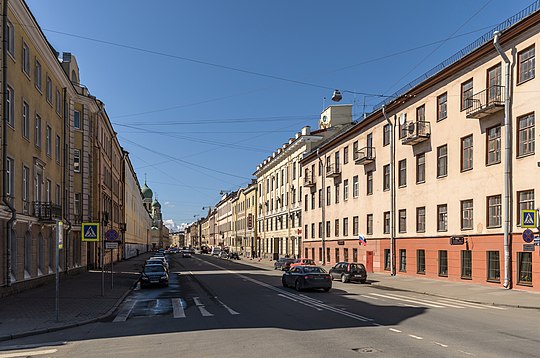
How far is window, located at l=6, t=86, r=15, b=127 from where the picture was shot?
75.8ft

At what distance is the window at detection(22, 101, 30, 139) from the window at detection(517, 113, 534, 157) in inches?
933

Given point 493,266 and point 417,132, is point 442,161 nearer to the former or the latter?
point 417,132

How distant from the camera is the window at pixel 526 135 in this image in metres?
25.2

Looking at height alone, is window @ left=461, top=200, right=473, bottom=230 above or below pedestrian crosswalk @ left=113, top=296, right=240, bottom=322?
above

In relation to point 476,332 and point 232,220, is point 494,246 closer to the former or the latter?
point 476,332

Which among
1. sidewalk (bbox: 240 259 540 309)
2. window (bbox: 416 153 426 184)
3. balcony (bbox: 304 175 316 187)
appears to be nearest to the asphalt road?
sidewalk (bbox: 240 259 540 309)

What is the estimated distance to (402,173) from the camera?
38281mm

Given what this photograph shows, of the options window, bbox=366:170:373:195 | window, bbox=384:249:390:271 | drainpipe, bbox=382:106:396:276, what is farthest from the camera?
window, bbox=366:170:373:195

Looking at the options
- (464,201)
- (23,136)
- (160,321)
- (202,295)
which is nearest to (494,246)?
(464,201)

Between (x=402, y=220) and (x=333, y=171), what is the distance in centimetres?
1439

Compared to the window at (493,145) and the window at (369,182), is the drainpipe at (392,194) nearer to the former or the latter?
the window at (369,182)

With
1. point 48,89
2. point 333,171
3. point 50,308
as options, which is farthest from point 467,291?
point 333,171

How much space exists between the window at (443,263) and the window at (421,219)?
8.20 feet

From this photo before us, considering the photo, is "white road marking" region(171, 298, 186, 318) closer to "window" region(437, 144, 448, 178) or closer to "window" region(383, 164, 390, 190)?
"window" region(437, 144, 448, 178)
